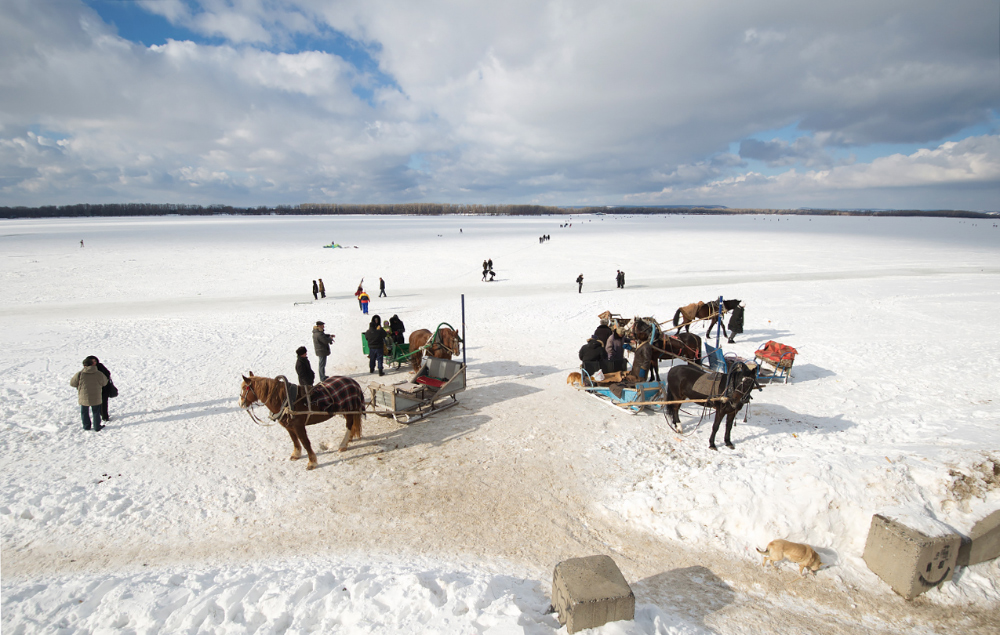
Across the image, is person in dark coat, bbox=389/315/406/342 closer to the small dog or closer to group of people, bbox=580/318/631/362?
group of people, bbox=580/318/631/362

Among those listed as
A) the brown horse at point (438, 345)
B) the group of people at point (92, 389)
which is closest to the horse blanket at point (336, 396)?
the brown horse at point (438, 345)

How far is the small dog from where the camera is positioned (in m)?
5.40

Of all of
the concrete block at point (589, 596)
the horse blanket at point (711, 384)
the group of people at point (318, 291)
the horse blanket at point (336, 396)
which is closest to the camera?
the concrete block at point (589, 596)

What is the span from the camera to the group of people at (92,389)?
8.37 m

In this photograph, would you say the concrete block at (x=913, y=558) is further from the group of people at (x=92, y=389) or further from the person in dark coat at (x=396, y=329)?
the group of people at (x=92, y=389)

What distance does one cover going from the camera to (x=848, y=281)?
2634cm

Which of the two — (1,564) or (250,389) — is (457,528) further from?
(1,564)

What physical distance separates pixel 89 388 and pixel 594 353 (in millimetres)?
9965

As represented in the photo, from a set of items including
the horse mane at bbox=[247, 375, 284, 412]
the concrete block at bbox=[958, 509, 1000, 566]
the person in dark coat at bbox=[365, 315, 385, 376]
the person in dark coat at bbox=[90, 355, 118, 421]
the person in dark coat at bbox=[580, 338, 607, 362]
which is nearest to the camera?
the concrete block at bbox=[958, 509, 1000, 566]

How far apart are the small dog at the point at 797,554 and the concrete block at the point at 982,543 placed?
159cm

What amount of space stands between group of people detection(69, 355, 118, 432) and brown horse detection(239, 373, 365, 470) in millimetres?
3348

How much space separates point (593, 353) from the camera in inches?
406

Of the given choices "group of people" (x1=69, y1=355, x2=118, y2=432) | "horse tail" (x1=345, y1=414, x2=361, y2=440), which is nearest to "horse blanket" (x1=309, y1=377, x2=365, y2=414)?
"horse tail" (x1=345, y1=414, x2=361, y2=440)

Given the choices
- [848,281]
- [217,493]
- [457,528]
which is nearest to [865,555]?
[457,528]
